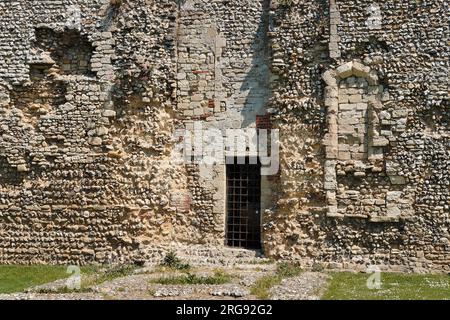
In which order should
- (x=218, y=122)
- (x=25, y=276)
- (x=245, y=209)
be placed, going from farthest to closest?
(x=218, y=122) → (x=245, y=209) → (x=25, y=276)

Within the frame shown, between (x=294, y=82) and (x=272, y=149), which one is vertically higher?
(x=294, y=82)

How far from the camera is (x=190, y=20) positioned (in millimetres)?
16062

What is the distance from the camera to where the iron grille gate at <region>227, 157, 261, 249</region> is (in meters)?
15.6

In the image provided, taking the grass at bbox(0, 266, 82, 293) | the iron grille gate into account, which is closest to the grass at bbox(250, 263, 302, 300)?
the iron grille gate

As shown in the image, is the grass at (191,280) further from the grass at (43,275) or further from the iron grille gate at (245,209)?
the iron grille gate at (245,209)

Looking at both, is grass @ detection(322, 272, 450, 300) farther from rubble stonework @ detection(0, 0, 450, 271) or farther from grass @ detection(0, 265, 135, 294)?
grass @ detection(0, 265, 135, 294)

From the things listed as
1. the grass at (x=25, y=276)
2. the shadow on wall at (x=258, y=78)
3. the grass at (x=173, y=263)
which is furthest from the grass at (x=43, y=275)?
the shadow on wall at (x=258, y=78)

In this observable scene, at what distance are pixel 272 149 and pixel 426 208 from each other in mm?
3984

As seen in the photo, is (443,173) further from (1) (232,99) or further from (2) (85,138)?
(2) (85,138)

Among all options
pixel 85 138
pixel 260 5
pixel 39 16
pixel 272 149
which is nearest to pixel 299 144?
pixel 272 149

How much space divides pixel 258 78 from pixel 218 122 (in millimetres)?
1556

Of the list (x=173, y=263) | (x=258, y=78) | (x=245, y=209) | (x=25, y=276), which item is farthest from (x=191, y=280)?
(x=258, y=78)

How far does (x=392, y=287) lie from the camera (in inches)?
473

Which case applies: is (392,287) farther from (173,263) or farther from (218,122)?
(218,122)
